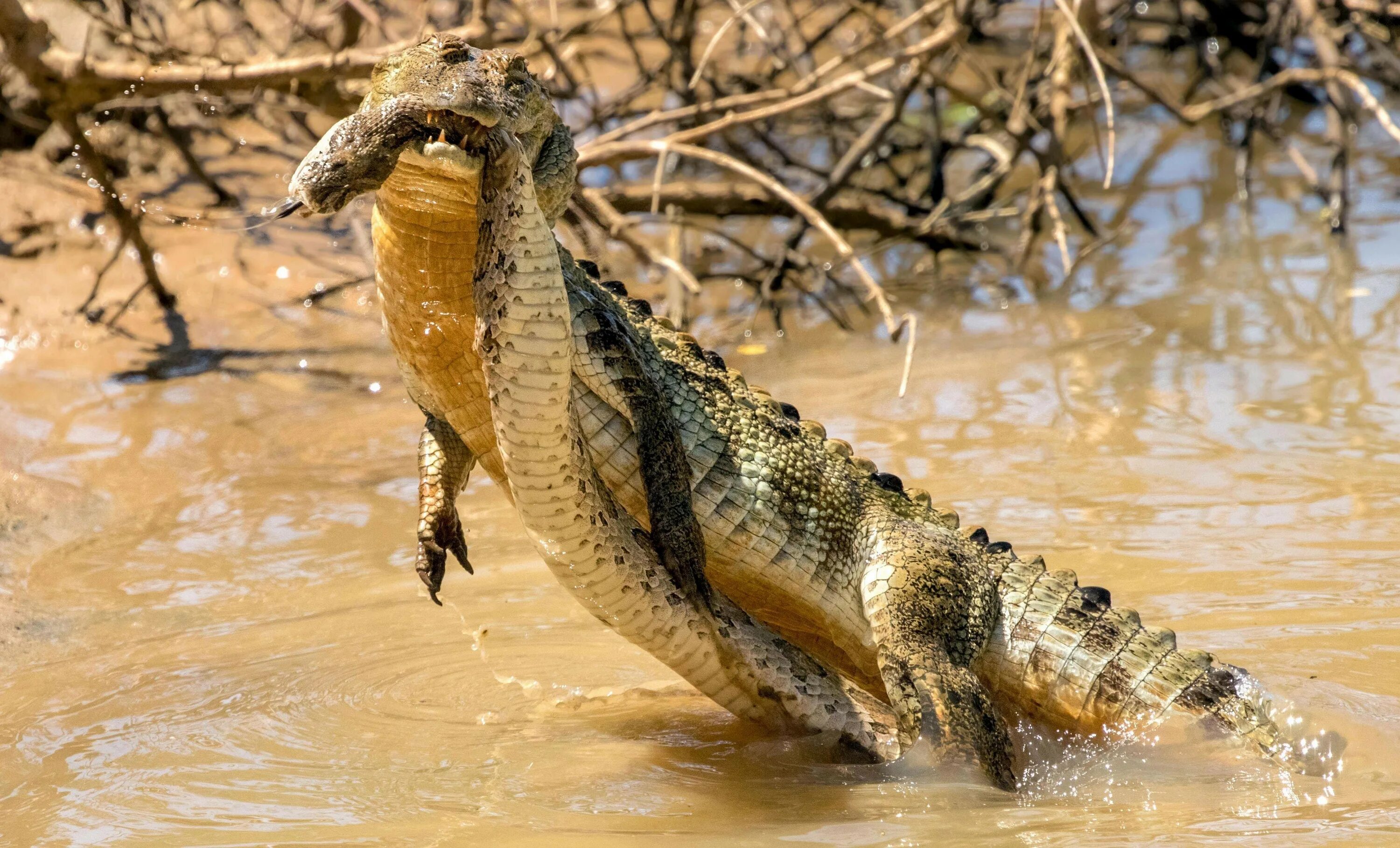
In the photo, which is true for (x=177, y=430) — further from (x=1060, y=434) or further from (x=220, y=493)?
(x=1060, y=434)

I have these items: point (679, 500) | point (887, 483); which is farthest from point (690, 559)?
point (887, 483)

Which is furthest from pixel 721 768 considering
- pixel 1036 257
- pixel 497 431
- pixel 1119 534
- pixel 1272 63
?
pixel 1272 63

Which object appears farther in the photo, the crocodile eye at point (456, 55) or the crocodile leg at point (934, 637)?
the crocodile leg at point (934, 637)

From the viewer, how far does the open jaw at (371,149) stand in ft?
7.22

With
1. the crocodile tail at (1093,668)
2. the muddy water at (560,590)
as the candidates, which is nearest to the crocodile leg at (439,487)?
the muddy water at (560,590)

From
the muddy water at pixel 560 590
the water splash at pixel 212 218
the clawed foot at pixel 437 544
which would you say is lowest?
the muddy water at pixel 560 590

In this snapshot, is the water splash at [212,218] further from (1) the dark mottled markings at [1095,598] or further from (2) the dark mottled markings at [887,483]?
(1) the dark mottled markings at [1095,598]

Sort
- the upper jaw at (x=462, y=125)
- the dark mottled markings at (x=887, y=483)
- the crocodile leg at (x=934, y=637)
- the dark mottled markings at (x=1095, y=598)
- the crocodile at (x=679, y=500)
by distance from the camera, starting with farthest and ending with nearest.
→ the dark mottled markings at (x=887, y=483)
the dark mottled markings at (x=1095, y=598)
the crocodile leg at (x=934, y=637)
the crocodile at (x=679, y=500)
the upper jaw at (x=462, y=125)

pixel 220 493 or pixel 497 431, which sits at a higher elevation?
pixel 497 431

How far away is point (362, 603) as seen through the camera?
4113 mm

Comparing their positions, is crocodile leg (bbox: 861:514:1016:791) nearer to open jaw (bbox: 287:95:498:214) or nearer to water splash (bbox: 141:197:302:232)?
open jaw (bbox: 287:95:498:214)

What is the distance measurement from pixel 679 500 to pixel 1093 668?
3.48 feet

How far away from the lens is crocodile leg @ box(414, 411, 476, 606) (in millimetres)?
3152

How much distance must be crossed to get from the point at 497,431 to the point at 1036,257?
17.6ft
